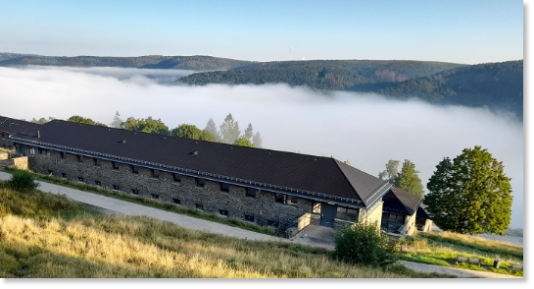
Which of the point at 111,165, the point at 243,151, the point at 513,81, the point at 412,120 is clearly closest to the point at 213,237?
the point at 243,151

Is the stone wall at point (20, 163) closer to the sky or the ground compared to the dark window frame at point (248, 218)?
closer to the sky

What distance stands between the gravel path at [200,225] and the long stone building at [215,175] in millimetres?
1680

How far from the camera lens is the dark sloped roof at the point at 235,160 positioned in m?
21.8

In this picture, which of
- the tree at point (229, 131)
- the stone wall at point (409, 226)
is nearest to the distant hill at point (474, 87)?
the stone wall at point (409, 226)

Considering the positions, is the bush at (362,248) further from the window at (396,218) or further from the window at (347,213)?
the window at (396,218)

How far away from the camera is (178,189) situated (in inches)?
1001

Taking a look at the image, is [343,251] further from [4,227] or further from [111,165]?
[111,165]

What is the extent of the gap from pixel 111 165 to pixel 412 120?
626 feet

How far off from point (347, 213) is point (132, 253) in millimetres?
12553

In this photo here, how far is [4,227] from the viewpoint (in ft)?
39.6

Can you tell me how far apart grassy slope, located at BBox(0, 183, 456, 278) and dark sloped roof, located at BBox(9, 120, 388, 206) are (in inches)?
227

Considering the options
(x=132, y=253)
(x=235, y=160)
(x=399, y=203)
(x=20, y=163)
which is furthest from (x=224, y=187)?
(x=20, y=163)

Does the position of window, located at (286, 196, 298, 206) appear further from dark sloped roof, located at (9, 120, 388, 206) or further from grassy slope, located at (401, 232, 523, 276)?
grassy slope, located at (401, 232, 523, 276)

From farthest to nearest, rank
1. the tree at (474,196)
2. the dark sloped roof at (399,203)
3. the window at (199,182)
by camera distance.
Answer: the dark sloped roof at (399,203), the tree at (474,196), the window at (199,182)
